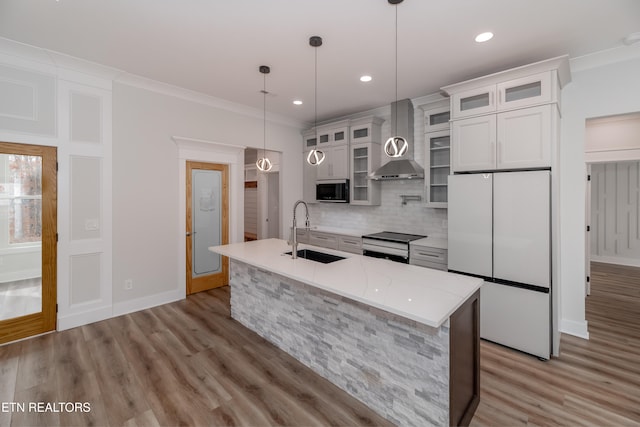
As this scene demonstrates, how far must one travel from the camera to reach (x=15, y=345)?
2.94 metres

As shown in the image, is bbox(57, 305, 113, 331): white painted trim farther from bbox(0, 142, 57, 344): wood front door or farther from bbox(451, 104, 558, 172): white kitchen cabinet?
bbox(451, 104, 558, 172): white kitchen cabinet

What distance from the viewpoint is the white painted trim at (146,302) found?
12.0ft

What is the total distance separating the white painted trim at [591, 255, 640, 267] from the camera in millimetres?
6176

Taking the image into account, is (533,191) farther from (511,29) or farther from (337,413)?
(337,413)

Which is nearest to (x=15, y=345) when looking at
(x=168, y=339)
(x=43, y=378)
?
(x=43, y=378)

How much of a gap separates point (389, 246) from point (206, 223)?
2875 mm

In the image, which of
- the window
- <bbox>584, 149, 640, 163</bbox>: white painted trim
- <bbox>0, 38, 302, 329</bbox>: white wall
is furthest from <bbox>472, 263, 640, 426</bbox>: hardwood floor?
the window

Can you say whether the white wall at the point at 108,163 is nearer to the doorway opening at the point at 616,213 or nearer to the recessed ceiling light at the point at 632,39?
the recessed ceiling light at the point at 632,39

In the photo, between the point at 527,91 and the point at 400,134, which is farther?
the point at 400,134

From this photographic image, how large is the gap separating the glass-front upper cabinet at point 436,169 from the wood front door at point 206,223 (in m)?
3.17

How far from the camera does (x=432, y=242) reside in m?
3.86

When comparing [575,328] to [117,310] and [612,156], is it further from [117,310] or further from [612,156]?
[117,310]

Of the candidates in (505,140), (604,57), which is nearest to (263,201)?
(505,140)

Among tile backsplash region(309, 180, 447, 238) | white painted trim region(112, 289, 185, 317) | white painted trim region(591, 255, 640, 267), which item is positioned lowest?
white painted trim region(112, 289, 185, 317)
